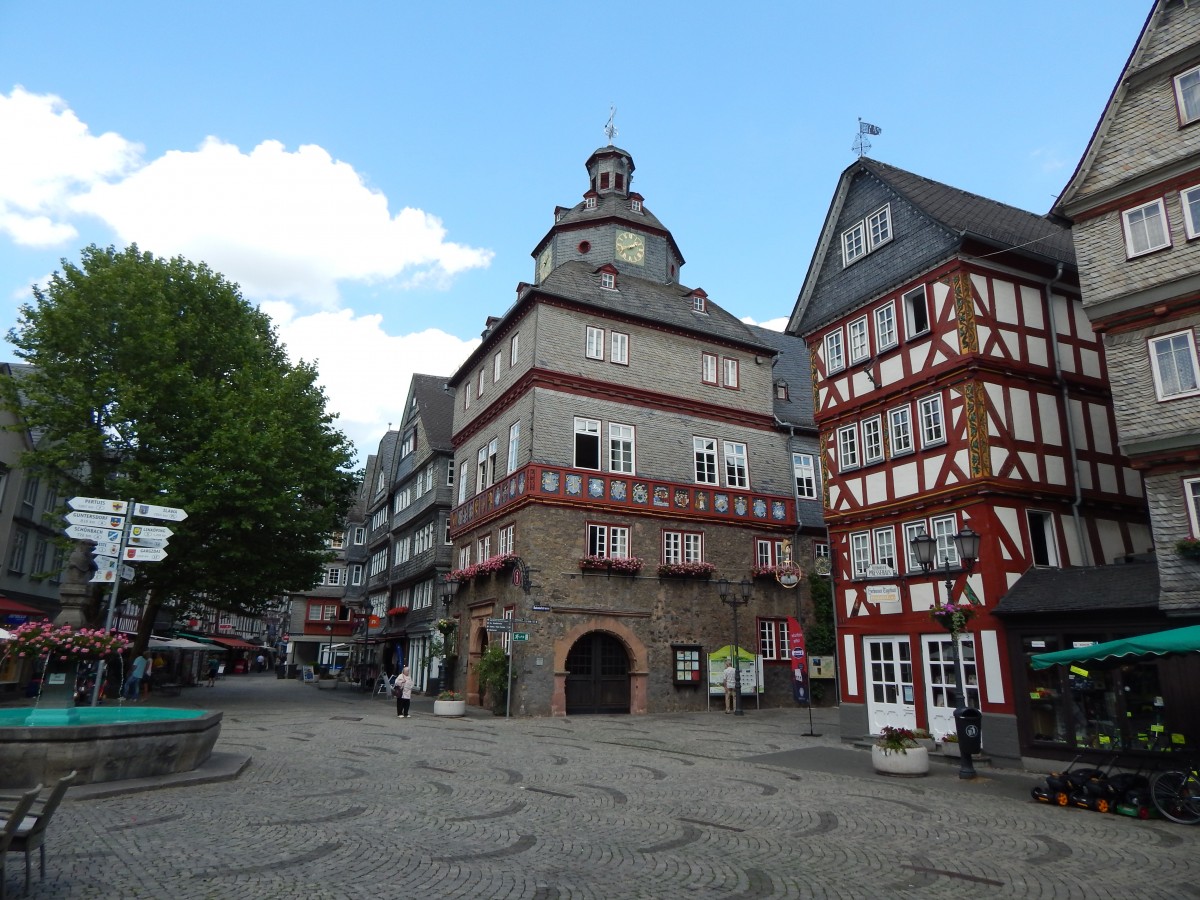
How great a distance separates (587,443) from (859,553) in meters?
10.8

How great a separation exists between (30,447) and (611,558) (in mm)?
25914

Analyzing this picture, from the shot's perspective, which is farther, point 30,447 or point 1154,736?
point 30,447

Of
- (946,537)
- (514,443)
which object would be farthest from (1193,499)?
(514,443)

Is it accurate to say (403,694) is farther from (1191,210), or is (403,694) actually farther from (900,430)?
(1191,210)

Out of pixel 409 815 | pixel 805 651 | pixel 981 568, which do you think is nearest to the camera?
pixel 409 815

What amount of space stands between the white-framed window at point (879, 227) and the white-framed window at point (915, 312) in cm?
196

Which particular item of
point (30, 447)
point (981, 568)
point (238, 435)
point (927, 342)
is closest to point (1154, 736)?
point (981, 568)

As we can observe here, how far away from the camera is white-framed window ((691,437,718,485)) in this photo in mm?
31125

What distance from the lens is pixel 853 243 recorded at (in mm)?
23328

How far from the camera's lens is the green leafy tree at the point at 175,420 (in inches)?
1046

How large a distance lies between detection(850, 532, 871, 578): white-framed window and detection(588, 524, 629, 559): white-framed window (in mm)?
8888

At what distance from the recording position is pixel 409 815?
33.7 ft

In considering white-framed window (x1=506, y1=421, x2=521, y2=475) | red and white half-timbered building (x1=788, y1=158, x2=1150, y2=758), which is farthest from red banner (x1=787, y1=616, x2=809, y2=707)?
white-framed window (x1=506, y1=421, x2=521, y2=475)

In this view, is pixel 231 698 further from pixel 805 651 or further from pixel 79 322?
pixel 805 651
